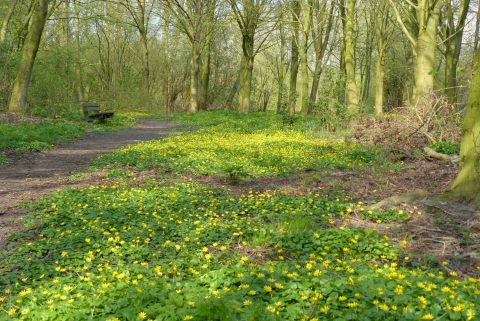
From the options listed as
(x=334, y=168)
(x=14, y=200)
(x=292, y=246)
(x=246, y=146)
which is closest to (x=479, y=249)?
(x=292, y=246)

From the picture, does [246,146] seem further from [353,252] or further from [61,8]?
[61,8]

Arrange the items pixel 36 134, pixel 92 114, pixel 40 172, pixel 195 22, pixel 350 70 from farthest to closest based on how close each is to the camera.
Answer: pixel 195 22 → pixel 92 114 → pixel 350 70 → pixel 36 134 → pixel 40 172

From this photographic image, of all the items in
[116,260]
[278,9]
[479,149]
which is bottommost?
[116,260]

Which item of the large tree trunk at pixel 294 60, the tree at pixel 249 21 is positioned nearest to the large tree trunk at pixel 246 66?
the tree at pixel 249 21

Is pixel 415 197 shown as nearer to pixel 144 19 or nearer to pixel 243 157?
pixel 243 157

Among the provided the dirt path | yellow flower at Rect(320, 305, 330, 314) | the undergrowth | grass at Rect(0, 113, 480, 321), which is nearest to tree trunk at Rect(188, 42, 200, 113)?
the dirt path

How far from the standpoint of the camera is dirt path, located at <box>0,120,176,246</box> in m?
6.97

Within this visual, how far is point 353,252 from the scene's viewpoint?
5.21 metres

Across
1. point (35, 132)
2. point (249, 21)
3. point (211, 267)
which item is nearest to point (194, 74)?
point (249, 21)

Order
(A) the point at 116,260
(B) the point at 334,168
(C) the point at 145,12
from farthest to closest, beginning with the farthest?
(C) the point at 145,12 → (B) the point at 334,168 → (A) the point at 116,260

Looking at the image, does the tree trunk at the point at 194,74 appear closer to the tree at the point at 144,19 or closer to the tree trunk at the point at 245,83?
the tree trunk at the point at 245,83

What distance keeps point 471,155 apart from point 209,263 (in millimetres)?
4627

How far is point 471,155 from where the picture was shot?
6559 mm

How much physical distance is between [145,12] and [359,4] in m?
18.4
